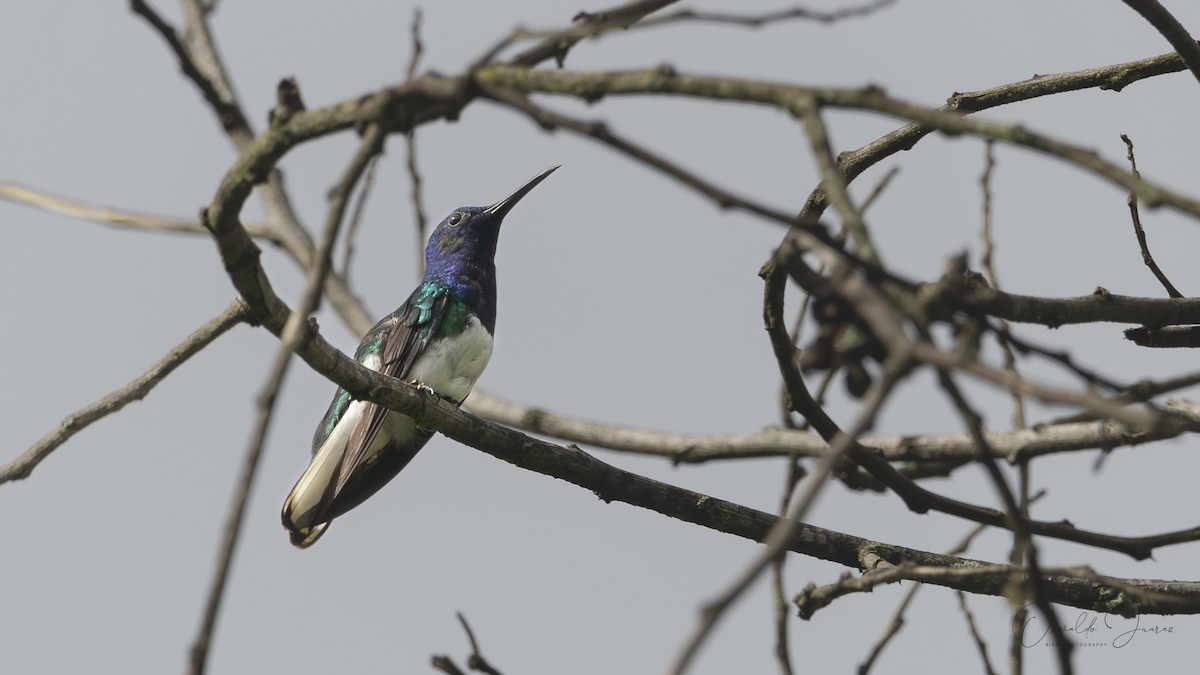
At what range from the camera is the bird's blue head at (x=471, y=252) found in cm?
785

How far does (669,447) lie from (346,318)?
8.38 ft

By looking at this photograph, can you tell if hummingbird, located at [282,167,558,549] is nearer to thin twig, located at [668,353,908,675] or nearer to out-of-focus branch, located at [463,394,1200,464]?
out-of-focus branch, located at [463,394,1200,464]

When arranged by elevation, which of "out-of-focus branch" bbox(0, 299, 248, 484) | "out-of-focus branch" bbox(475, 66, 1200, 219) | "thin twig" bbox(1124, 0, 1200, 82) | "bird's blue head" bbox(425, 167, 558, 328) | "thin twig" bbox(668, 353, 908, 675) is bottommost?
"thin twig" bbox(668, 353, 908, 675)

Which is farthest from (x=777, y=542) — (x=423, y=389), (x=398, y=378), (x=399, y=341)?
(x=399, y=341)

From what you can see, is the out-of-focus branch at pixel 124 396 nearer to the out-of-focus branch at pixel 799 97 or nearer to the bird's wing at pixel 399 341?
the out-of-focus branch at pixel 799 97

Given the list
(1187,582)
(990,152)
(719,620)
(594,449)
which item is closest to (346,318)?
(594,449)

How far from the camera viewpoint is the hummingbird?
21.3 feet

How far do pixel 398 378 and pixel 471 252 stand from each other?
1754 millimetres

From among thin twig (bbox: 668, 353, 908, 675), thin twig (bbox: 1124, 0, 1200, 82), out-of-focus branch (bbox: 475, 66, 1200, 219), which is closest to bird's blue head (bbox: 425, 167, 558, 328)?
thin twig (bbox: 1124, 0, 1200, 82)

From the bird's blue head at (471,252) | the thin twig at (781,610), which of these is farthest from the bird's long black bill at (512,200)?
the thin twig at (781,610)

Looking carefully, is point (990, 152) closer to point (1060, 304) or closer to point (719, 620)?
point (1060, 304)

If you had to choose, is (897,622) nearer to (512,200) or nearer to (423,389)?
(423,389)

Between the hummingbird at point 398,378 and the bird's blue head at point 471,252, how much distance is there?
0.04ft

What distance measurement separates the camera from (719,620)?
4.74 ft
